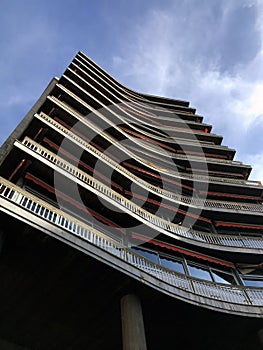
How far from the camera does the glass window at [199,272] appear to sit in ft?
44.1

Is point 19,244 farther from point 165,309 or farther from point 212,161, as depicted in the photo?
point 212,161

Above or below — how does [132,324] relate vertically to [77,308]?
below

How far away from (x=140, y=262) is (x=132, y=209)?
3.35m

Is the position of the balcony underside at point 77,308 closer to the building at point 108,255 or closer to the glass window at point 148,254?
the building at point 108,255

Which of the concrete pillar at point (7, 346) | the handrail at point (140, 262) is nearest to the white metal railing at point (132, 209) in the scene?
the handrail at point (140, 262)

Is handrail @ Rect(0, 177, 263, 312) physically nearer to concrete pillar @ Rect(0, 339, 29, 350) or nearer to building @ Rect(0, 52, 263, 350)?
building @ Rect(0, 52, 263, 350)

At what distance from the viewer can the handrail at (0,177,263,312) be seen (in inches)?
372

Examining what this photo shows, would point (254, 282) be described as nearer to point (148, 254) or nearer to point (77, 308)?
point (148, 254)

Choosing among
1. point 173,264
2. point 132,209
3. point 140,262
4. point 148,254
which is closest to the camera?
point 140,262

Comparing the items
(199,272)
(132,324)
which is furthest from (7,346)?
(199,272)

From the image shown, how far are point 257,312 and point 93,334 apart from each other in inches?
244

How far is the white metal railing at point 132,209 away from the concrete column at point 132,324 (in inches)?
182

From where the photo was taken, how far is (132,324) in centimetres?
846

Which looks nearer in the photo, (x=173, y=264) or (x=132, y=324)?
(x=132, y=324)
